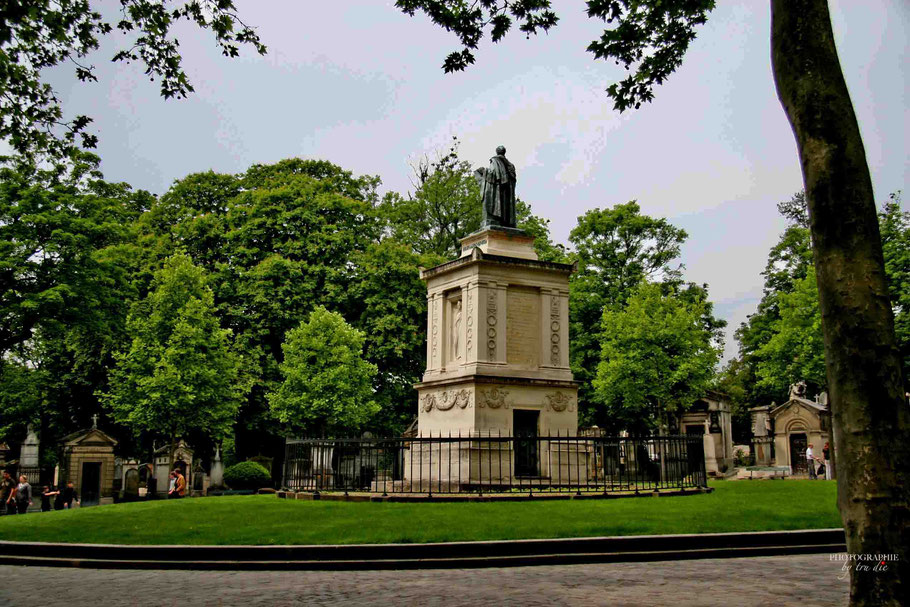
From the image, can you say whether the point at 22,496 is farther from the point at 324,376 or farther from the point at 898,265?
the point at 898,265

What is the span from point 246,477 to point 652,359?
21.2 metres

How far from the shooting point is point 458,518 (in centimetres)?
1491

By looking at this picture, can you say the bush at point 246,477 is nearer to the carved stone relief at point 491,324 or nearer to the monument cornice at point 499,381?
the monument cornice at point 499,381

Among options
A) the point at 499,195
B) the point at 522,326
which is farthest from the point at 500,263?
the point at 499,195

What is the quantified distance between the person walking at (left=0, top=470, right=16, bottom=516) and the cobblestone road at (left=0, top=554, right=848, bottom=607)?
19211 mm

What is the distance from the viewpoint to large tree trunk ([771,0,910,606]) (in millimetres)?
6027

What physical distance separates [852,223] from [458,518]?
10108 millimetres

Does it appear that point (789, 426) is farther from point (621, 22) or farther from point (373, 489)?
point (621, 22)

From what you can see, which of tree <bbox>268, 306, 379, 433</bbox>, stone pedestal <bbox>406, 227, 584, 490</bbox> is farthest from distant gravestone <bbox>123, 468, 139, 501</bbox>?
stone pedestal <bbox>406, 227, 584, 490</bbox>

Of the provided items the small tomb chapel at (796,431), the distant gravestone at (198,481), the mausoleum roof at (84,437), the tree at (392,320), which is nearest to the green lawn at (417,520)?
the mausoleum roof at (84,437)

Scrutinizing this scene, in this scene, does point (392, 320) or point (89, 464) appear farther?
point (392, 320)

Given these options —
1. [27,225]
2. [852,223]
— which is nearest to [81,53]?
[852,223]

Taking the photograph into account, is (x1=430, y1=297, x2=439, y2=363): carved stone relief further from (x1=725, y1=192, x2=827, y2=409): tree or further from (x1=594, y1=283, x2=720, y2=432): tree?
(x1=725, y1=192, x2=827, y2=409): tree

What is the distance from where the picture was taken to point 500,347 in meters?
22.4
